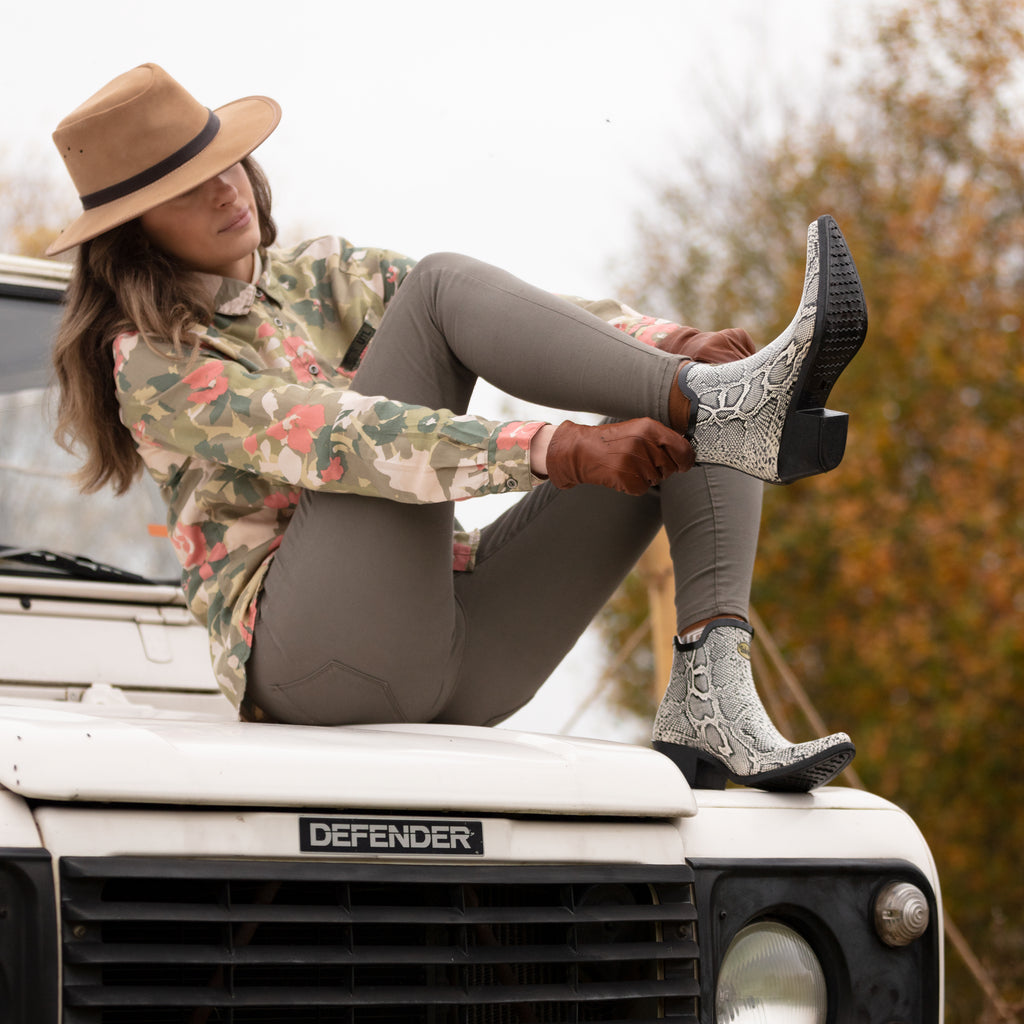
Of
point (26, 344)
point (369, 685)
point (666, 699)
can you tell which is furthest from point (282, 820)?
point (26, 344)

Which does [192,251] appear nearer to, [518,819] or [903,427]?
[518,819]

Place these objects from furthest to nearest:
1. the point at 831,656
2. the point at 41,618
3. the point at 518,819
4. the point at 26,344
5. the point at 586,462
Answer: the point at 831,656
the point at 26,344
the point at 41,618
the point at 586,462
the point at 518,819

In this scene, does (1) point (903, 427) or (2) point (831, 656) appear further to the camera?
(2) point (831, 656)

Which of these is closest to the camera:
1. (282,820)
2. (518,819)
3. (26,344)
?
(282,820)

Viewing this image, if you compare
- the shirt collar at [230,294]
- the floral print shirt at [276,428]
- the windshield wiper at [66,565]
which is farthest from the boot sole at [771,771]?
the windshield wiper at [66,565]

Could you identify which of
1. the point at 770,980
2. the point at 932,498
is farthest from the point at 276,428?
the point at 932,498

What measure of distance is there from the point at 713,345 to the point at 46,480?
144 centimetres

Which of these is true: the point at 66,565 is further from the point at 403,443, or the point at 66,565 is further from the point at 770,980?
the point at 770,980

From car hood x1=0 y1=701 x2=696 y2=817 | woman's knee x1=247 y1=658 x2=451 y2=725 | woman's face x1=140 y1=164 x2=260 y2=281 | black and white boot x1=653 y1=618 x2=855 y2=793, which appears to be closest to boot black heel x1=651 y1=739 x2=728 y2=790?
black and white boot x1=653 y1=618 x2=855 y2=793

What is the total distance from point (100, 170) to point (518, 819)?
4.25ft

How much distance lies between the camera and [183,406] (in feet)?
6.82

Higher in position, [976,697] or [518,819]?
[518,819]

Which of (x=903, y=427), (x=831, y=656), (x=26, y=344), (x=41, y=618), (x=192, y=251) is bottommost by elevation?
(x=831, y=656)

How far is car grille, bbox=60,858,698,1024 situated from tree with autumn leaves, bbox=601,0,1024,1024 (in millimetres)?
6820
